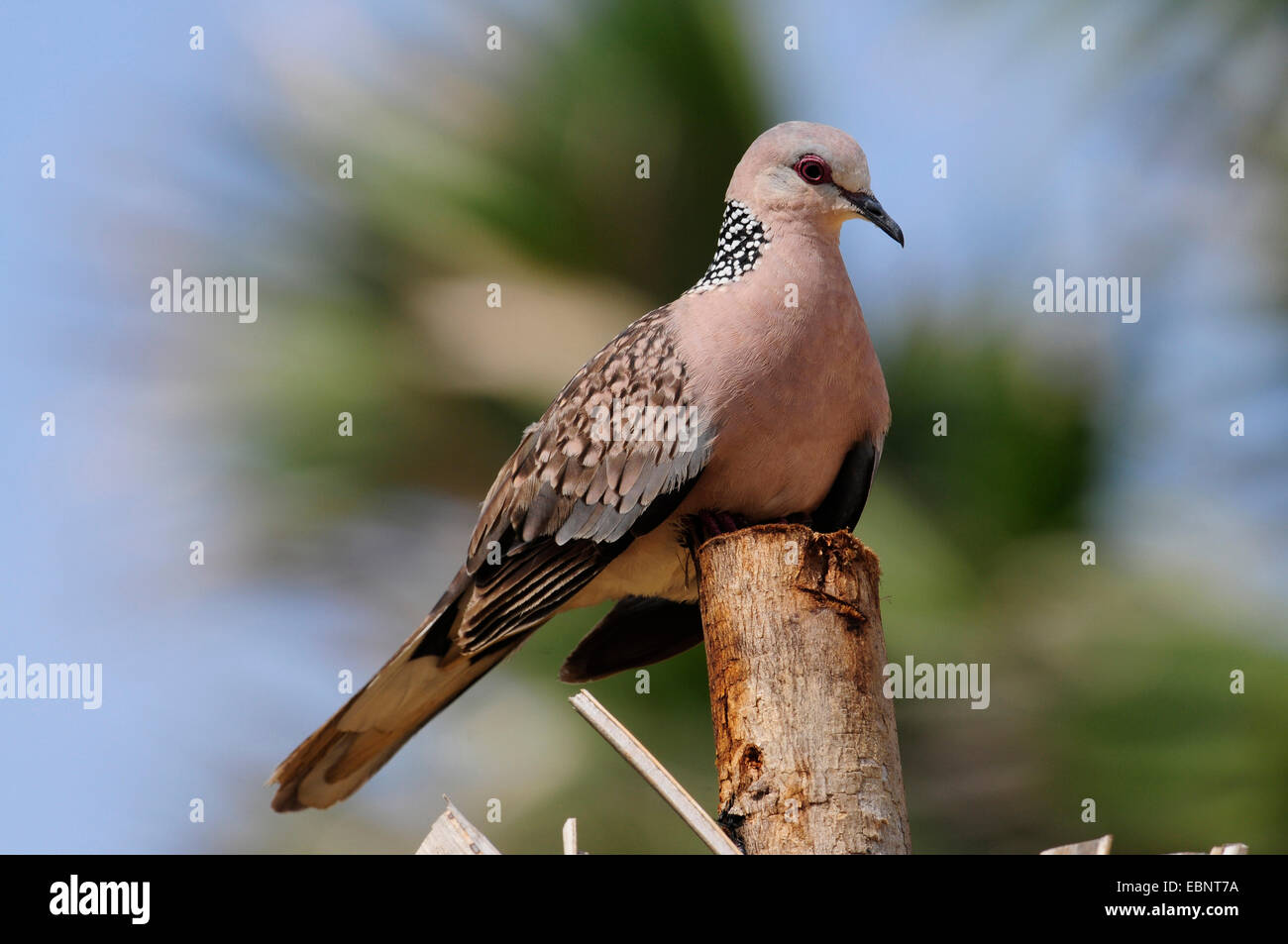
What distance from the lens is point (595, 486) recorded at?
4.89 meters

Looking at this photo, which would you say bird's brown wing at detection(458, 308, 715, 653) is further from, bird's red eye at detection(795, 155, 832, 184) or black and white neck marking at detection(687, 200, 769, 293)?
bird's red eye at detection(795, 155, 832, 184)

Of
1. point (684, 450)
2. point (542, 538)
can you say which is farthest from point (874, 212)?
point (542, 538)

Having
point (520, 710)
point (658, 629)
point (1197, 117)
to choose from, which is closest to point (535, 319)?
point (520, 710)

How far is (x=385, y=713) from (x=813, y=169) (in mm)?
2451

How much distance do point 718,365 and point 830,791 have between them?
5.56ft

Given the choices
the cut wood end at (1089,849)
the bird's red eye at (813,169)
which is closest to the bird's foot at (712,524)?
the bird's red eye at (813,169)

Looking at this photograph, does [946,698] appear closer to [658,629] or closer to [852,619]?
[658,629]

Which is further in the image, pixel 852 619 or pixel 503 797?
pixel 503 797

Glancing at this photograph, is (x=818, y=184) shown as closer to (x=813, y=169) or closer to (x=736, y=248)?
(x=813, y=169)

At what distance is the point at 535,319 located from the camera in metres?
7.55

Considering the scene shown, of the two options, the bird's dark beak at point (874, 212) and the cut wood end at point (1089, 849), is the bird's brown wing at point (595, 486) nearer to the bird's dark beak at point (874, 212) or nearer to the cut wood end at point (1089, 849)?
the bird's dark beak at point (874, 212)

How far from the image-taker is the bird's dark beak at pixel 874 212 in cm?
501

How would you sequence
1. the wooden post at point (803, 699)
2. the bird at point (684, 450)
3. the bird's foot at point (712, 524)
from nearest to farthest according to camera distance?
the wooden post at point (803, 699), the bird at point (684, 450), the bird's foot at point (712, 524)
